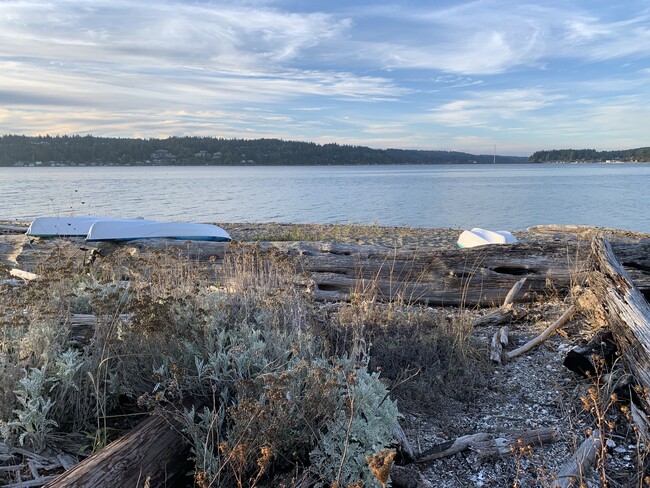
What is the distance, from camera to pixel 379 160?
12606cm

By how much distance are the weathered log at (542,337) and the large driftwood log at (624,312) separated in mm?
330

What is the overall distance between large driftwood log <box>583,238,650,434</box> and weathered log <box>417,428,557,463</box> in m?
0.72

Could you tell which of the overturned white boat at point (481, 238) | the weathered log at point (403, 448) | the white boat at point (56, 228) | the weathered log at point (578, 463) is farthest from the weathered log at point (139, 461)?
the overturned white boat at point (481, 238)

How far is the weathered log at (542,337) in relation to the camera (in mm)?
5606

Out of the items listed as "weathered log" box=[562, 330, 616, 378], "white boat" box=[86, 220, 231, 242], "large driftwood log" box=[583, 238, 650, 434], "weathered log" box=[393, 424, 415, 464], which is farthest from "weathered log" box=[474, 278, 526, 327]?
"white boat" box=[86, 220, 231, 242]

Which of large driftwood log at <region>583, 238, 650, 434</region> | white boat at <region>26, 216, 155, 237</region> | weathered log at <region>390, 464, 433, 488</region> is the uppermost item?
large driftwood log at <region>583, 238, 650, 434</region>

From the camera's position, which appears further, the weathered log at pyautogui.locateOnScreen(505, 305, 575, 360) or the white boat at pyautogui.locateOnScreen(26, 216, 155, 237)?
the white boat at pyautogui.locateOnScreen(26, 216, 155, 237)

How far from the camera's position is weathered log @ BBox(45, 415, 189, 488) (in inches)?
104

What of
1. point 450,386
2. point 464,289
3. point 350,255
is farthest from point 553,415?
point 350,255

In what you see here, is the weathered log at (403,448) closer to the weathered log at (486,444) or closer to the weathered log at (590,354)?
the weathered log at (486,444)

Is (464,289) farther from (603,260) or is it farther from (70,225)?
(70,225)

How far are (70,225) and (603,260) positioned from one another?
1359 centimetres

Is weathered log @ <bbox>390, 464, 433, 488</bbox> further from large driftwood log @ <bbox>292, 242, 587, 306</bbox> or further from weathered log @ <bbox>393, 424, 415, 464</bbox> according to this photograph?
large driftwood log @ <bbox>292, 242, 587, 306</bbox>

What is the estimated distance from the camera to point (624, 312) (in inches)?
185
